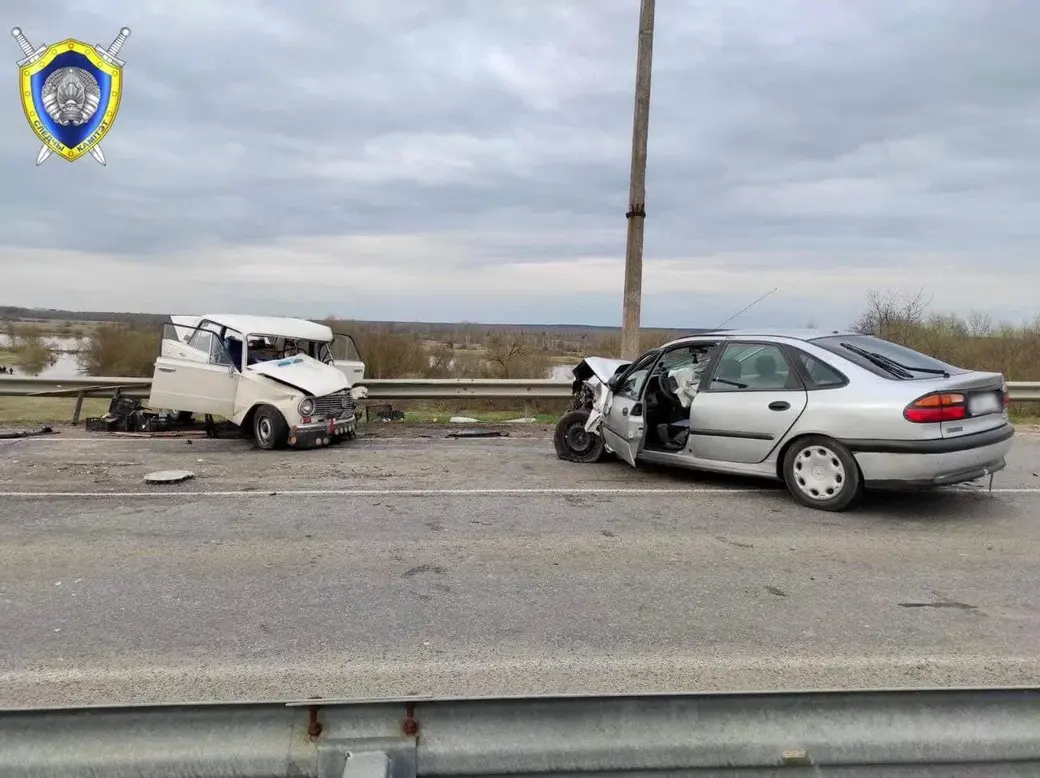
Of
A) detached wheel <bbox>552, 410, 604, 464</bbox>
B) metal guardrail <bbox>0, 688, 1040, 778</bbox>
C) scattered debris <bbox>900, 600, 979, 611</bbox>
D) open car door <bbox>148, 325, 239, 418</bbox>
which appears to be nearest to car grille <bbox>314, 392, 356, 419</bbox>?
open car door <bbox>148, 325, 239, 418</bbox>

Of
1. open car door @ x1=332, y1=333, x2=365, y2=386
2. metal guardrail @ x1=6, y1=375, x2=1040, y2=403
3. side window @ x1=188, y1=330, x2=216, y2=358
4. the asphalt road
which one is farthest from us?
open car door @ x1=332, y1=333, x2=365, y2=386

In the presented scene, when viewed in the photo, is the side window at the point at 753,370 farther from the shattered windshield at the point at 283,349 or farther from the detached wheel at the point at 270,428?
the shattered windshield at the point at 283,349

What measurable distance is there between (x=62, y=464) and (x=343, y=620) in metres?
6.46

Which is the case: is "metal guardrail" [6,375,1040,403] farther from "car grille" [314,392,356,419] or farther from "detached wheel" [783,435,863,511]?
"detached wheel" [783,435,863,511]

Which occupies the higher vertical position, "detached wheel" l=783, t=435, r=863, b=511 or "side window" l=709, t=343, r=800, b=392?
"side window" l=709, t=343, r=800, b=392

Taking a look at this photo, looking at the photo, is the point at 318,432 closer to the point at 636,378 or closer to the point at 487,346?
the point at 636,378

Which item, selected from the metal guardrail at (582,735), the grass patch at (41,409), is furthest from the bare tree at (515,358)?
the metal guardrail at (582,735)

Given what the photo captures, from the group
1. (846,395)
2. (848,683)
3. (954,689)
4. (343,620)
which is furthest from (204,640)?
(846,395)

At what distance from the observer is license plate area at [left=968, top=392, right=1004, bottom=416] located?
606 cm

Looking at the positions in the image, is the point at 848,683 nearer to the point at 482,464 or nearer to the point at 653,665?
the point at 653,665

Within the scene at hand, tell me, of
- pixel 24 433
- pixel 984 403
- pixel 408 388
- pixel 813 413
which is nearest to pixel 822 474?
pixel 813 413

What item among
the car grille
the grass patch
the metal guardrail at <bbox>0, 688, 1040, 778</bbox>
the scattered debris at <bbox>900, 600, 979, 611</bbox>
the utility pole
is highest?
the utility pole

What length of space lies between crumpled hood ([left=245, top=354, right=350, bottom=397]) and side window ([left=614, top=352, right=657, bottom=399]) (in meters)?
4.24

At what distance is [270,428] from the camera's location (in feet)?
32.7
